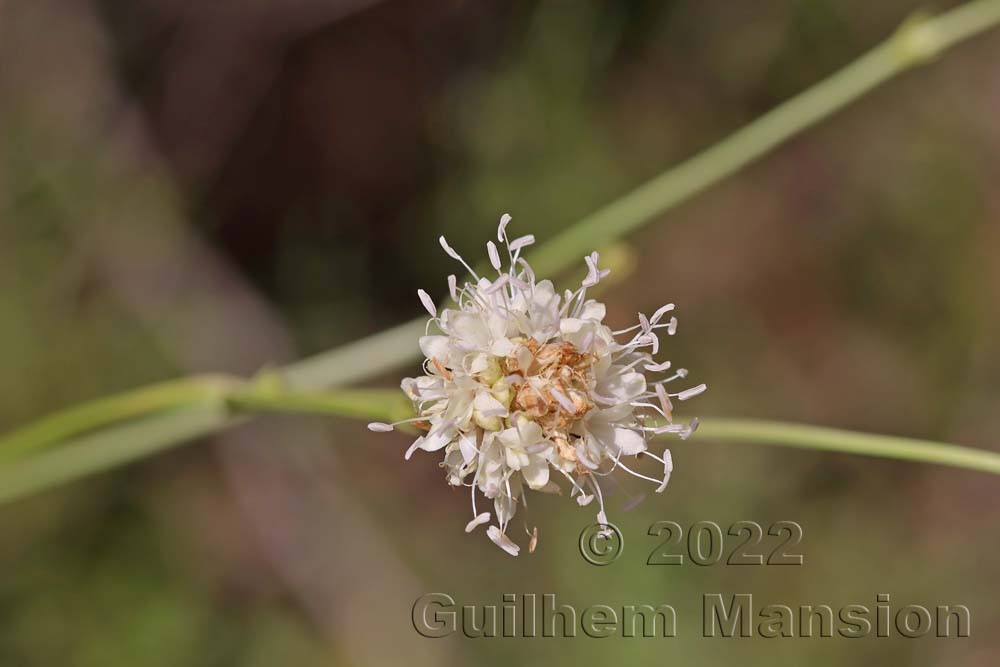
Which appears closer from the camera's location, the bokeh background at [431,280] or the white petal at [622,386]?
the white petal at [622,386]

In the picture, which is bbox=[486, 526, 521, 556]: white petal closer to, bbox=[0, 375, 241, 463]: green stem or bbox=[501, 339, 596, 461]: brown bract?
bbox=[501, 339, 596, 461]: brown bract

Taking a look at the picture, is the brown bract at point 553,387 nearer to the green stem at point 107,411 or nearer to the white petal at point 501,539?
the white petal at point 501,539

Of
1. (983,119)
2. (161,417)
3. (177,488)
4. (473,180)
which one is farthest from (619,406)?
(983,119)

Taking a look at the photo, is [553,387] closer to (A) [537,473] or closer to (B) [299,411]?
(A) [537,473]

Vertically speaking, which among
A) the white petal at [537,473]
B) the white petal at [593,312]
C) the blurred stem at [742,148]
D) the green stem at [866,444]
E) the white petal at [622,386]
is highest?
the blurred stem at [742,148]

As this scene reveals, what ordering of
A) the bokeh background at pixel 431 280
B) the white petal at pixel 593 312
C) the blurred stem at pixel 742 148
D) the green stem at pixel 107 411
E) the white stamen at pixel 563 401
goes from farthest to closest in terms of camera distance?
the bokeh background at pixel 431 280, the blurred stem at pixel 742 148, the green stem at pixel 107 411, the white petal at pixel 593 312, the white stamen at pixel 563 401

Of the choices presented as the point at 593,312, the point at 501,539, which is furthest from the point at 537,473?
the point at 593,312

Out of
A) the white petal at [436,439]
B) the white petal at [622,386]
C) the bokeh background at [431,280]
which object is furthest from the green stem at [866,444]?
the bokeh background at [431,280]
